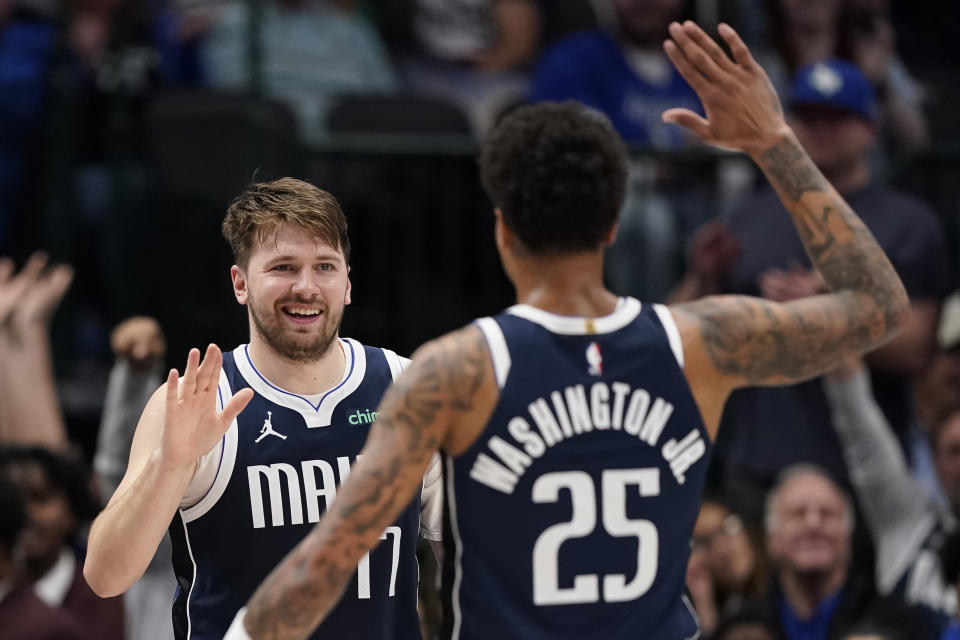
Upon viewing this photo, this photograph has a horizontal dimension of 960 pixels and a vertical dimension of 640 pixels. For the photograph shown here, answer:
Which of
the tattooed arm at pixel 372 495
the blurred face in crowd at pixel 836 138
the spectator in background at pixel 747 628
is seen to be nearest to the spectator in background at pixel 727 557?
the spectator in background at pixel 747 628

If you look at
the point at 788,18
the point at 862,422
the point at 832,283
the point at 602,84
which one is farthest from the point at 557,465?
the point at 788,18

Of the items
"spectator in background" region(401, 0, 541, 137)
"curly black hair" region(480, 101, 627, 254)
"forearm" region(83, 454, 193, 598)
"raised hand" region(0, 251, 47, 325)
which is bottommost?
"forearm" region(83, 454, 193, 598)

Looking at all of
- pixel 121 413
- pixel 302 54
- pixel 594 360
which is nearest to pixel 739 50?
pixel 594 360

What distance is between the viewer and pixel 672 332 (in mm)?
3609

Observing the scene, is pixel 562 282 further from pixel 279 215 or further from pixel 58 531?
pixel 58 531

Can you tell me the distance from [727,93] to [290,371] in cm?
149

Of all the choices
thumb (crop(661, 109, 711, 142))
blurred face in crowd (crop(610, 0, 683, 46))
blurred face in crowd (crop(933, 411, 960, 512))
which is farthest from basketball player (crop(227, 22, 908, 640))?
blurred face in crowd (crop(610, 0, 683, 46))

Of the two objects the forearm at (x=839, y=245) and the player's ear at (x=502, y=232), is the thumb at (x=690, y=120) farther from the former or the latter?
the player's ear at (x=502, y=232)

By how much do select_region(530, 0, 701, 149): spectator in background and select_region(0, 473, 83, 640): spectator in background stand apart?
12.4 feet

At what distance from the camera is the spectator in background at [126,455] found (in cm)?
627

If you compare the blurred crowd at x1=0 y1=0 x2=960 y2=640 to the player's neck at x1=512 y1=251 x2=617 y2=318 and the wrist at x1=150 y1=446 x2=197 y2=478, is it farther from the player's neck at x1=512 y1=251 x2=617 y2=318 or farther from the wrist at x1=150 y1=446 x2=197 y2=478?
the player's neck at x1=512 y1=251 x2=617 y2=318

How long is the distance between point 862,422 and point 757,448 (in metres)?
0.72

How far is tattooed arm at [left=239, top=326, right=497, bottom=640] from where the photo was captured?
335 centimetres

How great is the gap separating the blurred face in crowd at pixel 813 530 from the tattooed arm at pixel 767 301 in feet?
10.8
